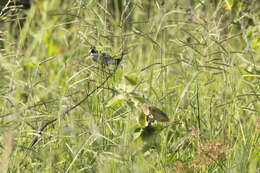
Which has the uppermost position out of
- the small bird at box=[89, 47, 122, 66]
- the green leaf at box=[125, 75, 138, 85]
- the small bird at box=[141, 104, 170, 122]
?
the small bird at box=[89, 47, 122, 66]

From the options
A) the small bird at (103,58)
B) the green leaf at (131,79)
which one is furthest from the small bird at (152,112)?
the small bird at (103,58)

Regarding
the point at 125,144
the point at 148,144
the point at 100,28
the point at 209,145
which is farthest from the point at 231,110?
the point at 100,28

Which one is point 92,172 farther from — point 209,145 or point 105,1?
point 105,1

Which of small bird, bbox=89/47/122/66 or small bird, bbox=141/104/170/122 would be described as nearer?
small bird, bbox=141/104/170/122

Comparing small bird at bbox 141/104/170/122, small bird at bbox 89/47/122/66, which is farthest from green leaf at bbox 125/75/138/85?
small bird at bbox 89/47/122/66

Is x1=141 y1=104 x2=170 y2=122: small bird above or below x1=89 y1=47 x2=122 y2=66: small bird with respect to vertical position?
below

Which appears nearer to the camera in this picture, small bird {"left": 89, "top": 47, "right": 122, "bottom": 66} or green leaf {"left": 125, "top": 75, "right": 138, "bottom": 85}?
green leaf {"left": 125, "top": 75, "right": 138, "bottom": 85}

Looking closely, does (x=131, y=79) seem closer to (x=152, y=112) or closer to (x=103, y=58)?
(x=152, y=112)

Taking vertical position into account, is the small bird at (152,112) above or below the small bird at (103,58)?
below

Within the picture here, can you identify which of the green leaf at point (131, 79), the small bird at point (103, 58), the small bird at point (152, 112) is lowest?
the small bird at point (152, 112)

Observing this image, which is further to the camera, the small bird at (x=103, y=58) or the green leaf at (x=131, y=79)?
the small bird at (x=103, y=58)

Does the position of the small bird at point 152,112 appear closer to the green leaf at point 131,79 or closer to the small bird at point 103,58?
the green leaf at point 131,79

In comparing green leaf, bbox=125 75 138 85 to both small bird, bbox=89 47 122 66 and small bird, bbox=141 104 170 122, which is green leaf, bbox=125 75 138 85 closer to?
small bird, bbox=141 104 170 122

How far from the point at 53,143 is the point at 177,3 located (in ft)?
3.41
